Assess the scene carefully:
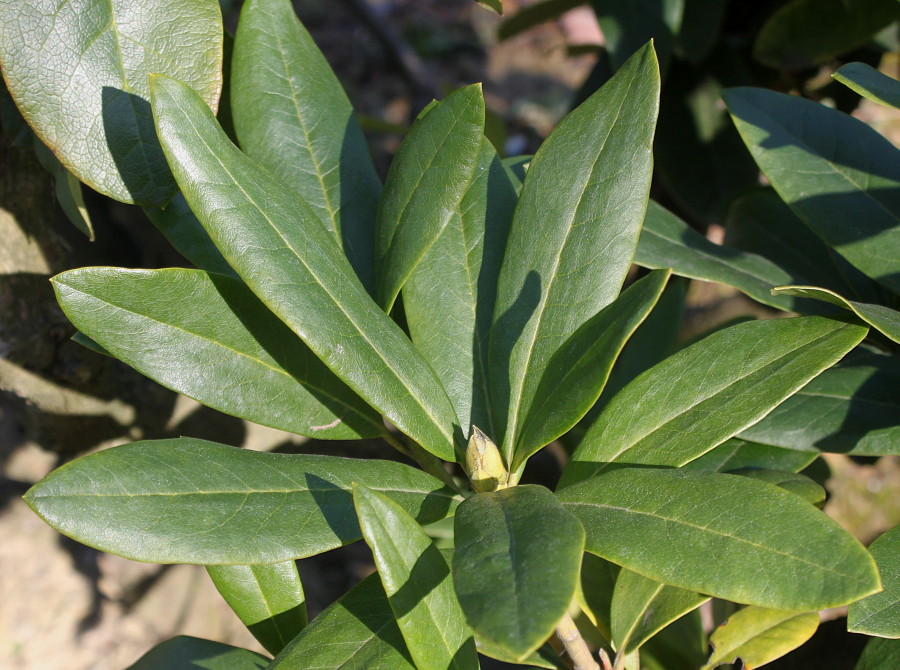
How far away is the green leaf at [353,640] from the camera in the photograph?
2.04ft

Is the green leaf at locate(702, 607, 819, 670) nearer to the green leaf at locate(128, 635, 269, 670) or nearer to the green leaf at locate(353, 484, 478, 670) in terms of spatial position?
the green leaf at locate(353, 484, 478, 670)

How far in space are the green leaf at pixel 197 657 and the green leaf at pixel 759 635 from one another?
20.9 inches

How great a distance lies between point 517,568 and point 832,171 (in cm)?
64

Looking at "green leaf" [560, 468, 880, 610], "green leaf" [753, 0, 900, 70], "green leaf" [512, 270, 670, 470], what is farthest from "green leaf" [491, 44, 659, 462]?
"green leaf" [753, 0, 900, 70]

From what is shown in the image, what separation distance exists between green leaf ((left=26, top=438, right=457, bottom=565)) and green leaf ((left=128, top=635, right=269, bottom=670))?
31 centimetres

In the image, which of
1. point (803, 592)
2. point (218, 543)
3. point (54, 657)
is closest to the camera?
point (803, 592)

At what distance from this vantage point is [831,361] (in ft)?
2.08

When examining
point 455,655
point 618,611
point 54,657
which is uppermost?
point 455,655

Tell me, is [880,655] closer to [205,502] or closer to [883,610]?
[883,610]

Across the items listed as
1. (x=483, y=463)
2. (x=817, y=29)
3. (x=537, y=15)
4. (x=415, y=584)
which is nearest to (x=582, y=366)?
(x=483, y=463)

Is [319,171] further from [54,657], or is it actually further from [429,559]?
[54,657]

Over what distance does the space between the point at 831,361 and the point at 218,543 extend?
539 mm

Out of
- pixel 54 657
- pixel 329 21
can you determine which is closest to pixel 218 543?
pixel 54 657

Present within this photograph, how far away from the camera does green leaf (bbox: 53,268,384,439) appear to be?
639 mm
